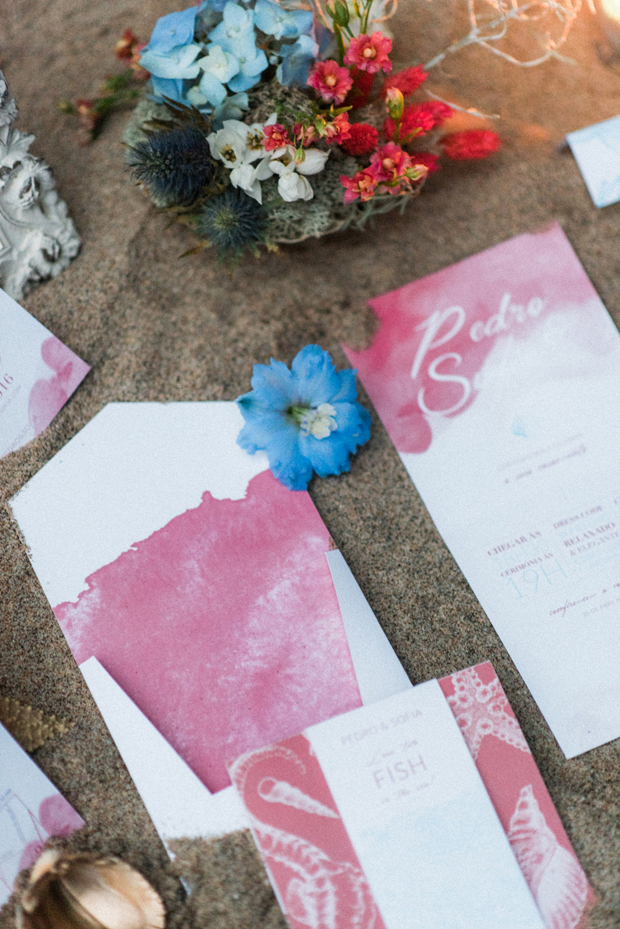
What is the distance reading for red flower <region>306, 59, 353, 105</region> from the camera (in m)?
0.58

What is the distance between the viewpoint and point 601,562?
0.66 m

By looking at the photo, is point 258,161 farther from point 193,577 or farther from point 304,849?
point 304,849

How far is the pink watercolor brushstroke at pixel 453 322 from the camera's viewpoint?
2.28ft

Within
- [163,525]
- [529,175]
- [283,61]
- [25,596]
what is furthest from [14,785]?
[529,175]

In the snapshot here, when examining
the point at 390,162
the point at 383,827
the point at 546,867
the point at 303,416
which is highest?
the point at 390,162

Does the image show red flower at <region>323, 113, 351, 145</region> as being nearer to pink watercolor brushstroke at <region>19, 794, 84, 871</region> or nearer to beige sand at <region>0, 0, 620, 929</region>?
beige sand at <region>0, 0, 620, 929</region>

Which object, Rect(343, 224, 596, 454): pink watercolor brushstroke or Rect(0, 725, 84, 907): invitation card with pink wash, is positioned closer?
Rect(0, 725, 84, 907): invitation card with pink wash

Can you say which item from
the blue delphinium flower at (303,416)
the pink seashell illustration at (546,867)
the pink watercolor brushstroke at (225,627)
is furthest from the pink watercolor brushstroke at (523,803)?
the blue delphinium flower at (303,416)

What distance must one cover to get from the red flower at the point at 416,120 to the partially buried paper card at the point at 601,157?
→ 173 mm

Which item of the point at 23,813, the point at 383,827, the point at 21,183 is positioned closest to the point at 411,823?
the point at 383,827

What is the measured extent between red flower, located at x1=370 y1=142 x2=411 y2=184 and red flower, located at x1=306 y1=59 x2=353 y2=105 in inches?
2.4

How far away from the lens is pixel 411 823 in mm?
571

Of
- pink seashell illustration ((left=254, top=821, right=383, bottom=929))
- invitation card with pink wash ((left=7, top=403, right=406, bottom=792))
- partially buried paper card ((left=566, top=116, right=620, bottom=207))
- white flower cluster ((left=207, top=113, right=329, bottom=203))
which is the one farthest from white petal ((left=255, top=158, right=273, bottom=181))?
pink seashell illustration ((left=254, top=821, right=383, bottom=929))

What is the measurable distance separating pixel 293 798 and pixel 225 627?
0.55ft
